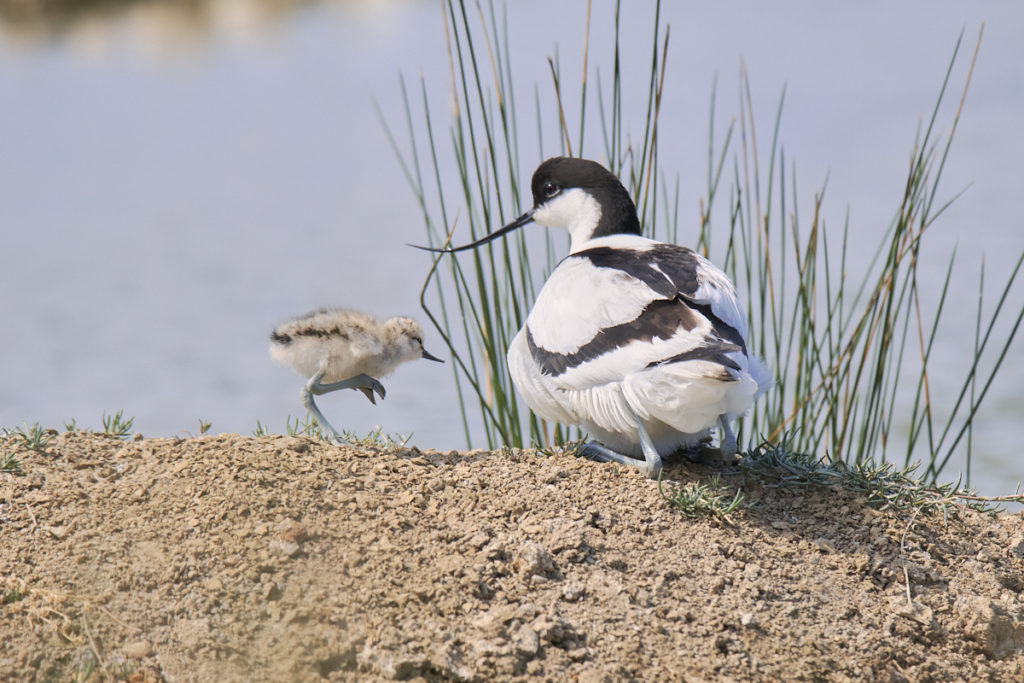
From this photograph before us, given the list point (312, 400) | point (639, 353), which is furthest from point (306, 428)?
point (639, 353)

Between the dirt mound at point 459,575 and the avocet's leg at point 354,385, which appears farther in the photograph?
the avocet's leg at point 354,385

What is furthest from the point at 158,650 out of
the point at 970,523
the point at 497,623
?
the point at 970,523

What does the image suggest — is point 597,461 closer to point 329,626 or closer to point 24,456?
point 329,626

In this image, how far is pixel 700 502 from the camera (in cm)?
346

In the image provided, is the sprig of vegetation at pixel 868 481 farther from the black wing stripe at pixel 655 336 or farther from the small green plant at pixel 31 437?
the small green plant at pixel 31 437

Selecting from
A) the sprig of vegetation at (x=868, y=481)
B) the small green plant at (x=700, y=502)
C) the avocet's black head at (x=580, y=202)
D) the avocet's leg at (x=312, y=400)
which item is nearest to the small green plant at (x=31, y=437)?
the avocet's leg at (x=312, y=400)

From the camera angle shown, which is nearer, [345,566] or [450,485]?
[345,566]

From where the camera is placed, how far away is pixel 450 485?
356cm

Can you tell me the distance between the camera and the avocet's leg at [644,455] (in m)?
3.51

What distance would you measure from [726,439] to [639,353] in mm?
587

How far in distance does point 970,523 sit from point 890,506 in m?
0.34

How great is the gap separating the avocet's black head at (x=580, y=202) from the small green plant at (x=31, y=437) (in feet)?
5.53

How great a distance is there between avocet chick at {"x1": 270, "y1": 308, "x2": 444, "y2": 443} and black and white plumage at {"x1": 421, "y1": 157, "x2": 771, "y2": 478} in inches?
29.8

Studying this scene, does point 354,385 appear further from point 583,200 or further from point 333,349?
point 583,200
